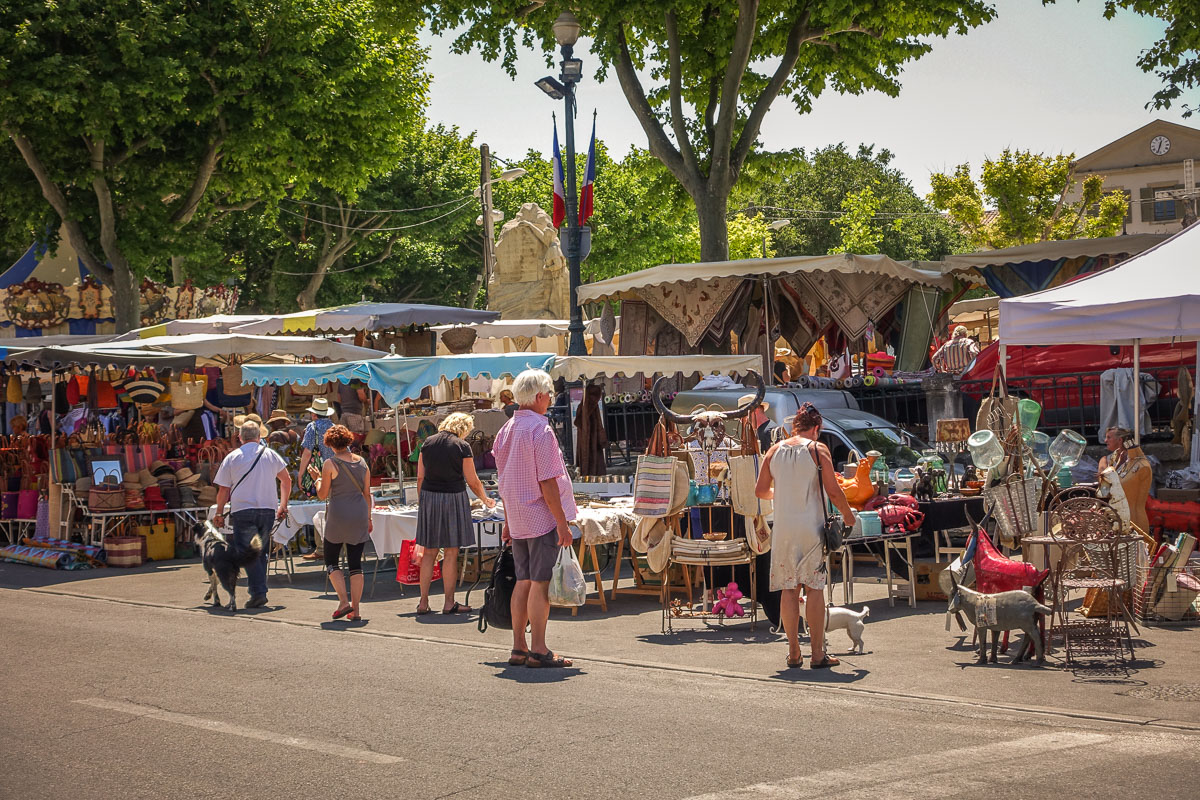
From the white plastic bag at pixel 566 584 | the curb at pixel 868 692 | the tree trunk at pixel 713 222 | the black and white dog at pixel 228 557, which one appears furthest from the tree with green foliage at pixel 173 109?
the white plastic bag at pixel 566 584

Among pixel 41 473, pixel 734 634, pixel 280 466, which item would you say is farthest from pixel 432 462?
pixel 41 473

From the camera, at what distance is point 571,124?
17.4 meters

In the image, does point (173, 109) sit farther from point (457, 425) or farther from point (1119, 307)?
point (1119, 307)

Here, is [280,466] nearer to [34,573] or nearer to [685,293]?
[34,573]

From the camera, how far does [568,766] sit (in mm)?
6051

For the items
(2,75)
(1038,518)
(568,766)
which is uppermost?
(2,75)

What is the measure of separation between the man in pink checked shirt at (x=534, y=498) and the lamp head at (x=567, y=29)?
959cm

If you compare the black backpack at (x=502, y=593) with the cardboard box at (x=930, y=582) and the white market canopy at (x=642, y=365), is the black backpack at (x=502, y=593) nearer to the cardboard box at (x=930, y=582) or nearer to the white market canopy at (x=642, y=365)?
the cardboard box at (x=930, y=582)

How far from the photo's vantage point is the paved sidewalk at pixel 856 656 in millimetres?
7520

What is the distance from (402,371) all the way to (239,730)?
360 inches

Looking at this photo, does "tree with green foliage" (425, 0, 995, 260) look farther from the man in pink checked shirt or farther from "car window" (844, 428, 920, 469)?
the man in pink checked shirt

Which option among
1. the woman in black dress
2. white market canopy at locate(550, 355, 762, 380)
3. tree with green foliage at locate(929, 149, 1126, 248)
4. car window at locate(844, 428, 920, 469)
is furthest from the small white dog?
tree with green foliage at locate(929, 149, 1126, 248)

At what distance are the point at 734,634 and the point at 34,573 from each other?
32.8 feet

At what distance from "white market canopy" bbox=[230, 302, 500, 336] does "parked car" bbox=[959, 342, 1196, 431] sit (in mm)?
9642
